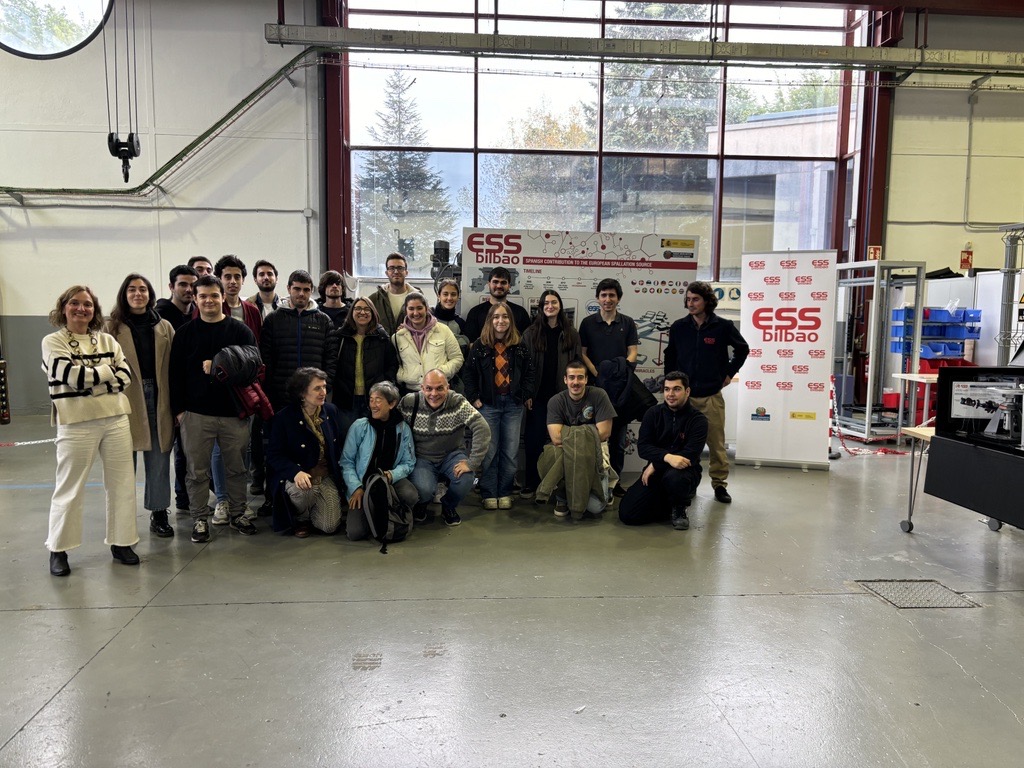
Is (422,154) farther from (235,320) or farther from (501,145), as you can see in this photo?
(235,320)

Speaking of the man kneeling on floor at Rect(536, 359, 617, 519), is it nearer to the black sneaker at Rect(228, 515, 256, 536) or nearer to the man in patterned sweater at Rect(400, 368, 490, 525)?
the man in patterned sweater at Rect(400, 368, 490, 525)

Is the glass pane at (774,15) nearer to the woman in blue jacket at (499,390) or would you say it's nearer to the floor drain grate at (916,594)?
the woman in blue jacket at (499,390)

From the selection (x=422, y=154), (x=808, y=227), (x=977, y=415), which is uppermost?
(x=422, y=154)

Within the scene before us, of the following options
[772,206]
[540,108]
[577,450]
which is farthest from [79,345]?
[772,206]

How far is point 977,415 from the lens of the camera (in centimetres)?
342

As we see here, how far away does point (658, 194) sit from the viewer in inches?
361

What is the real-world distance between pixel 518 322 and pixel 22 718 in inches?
146

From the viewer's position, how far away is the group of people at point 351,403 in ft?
11.2

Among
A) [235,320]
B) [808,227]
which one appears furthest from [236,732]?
[808,227]

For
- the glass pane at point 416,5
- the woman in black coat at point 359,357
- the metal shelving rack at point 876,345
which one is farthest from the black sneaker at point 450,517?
the glass pane at point 416,5

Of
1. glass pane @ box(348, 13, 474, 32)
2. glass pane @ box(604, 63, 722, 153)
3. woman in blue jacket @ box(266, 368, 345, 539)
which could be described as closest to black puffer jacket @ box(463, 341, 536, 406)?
woman in blue jacket @ box(266, 368, 345, 539)

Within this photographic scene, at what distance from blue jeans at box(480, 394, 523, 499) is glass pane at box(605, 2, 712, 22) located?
6767mm

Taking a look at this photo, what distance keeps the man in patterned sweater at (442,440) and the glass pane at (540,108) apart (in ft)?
18.9

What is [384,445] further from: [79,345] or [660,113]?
[660,113]
